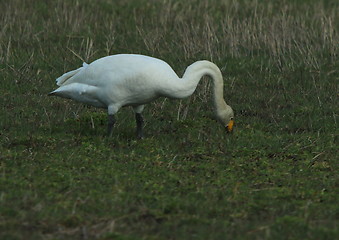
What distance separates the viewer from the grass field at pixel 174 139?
614 centimetres

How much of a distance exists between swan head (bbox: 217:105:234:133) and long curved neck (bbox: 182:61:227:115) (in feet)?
0.14

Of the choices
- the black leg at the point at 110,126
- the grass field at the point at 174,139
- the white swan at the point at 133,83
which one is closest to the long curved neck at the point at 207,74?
the white swan at the point at 133,83

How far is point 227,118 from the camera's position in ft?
29.8

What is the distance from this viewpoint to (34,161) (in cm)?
775

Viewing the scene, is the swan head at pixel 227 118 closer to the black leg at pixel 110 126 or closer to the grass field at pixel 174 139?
the grass field at pixel 174 139

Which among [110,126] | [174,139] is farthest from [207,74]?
[110,126]

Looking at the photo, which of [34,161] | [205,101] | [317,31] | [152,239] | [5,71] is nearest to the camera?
[152,239]

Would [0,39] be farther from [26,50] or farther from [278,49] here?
[278,49]

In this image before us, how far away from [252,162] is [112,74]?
5.73ft

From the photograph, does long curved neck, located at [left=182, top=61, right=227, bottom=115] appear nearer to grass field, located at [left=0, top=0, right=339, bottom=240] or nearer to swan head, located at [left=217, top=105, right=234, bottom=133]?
swan head, located at [left=217, top=105, right=234, bottom=133]

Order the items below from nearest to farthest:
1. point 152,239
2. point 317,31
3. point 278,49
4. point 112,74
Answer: point 152,239
point 112,74
point 278,49
point 317,31

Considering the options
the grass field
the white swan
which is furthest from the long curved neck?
the grass field

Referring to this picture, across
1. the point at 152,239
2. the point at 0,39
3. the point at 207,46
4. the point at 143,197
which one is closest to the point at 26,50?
the point at 0,39

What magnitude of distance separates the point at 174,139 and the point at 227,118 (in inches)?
26.2
